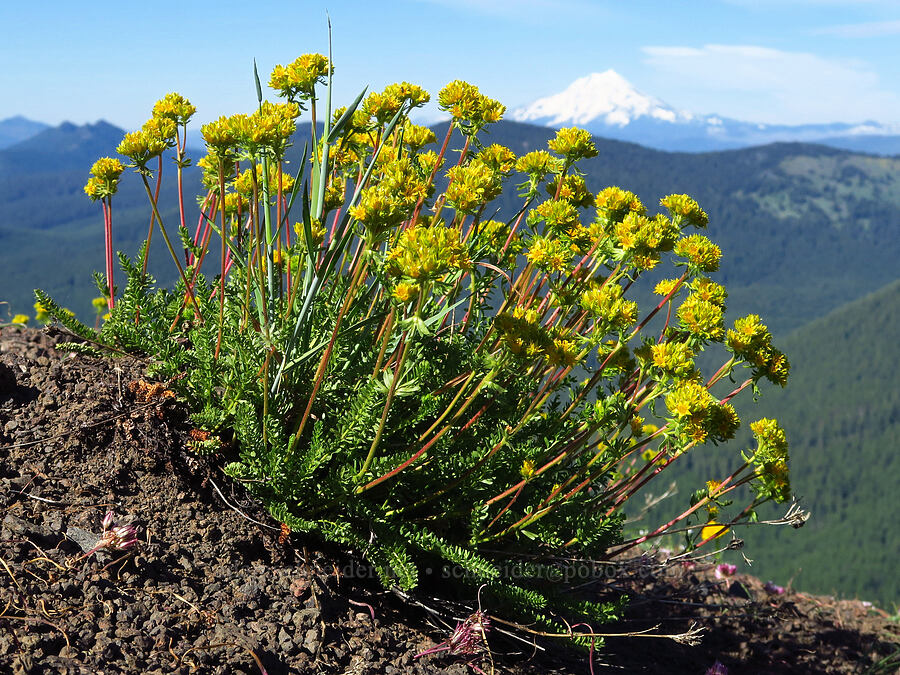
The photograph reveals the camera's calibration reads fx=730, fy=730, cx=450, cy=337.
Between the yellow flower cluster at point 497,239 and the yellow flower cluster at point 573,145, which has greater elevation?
the yellow flower cluster at point 573,145

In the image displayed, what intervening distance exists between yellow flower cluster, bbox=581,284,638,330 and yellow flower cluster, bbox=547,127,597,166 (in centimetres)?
64

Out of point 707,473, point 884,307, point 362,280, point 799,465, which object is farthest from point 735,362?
point 884,307

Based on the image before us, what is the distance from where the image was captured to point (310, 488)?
8.32ft

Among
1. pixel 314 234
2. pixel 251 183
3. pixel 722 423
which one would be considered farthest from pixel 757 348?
pixel 251 183

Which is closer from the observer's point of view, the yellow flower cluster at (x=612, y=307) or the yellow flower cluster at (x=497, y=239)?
the yellow flower cluster at (x=612, y=307)

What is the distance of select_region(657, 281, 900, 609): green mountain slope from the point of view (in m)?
81.6

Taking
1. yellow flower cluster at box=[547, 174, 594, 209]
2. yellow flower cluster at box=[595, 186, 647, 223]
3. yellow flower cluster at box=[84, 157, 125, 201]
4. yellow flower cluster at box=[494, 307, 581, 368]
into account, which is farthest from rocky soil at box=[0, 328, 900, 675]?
yellow flower cluster at box=[547, 174, 594, 209]

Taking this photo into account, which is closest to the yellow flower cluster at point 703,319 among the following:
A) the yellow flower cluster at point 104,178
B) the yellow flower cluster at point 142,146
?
the yellow flower cluster at point 142,146

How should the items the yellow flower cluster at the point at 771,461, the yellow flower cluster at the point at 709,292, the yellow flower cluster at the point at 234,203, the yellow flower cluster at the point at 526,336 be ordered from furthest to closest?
the yellow flower cluster at the point at 234,203 < the yellow flower cluster at the point at 771,461 < the yellow flower cluster at the point at 709,292 < the yellow flower cluster at the point at 526,336

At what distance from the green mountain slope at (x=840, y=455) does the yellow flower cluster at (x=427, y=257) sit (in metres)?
72.7

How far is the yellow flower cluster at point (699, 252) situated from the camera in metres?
2.63

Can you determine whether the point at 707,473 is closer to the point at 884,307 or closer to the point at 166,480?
the point at 884,307

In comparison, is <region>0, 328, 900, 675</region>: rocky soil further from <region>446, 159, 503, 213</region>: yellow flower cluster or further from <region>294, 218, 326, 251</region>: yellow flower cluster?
<region>446, 159, 503, 213</region>: yellow flower cluster

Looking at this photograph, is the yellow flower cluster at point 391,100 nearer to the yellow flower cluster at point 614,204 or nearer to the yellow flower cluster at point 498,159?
the yellow flower cluster at point 498,159
